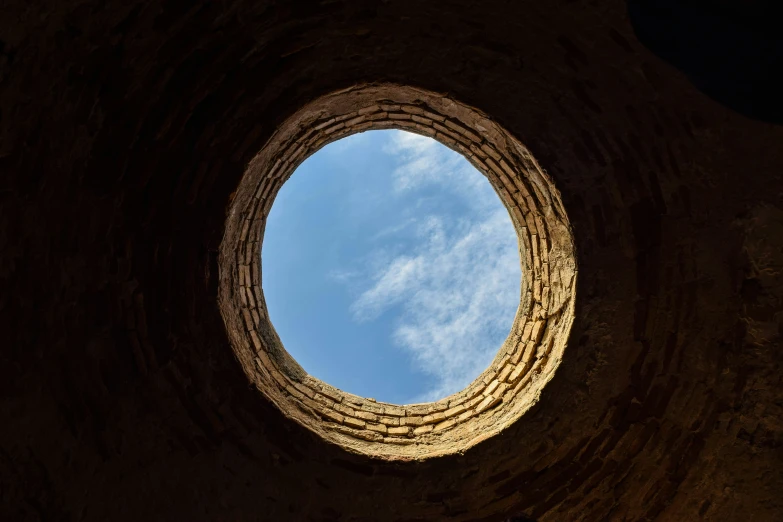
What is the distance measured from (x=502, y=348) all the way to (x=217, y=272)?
208cm

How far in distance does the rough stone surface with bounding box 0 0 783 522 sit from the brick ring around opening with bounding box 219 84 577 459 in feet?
0.46

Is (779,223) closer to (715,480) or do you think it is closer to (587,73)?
(587,73)

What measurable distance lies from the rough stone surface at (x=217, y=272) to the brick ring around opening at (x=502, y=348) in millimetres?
139

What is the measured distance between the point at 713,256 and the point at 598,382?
0.95 metres

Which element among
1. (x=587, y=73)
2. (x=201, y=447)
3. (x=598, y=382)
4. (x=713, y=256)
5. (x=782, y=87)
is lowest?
(x=201, y=447)

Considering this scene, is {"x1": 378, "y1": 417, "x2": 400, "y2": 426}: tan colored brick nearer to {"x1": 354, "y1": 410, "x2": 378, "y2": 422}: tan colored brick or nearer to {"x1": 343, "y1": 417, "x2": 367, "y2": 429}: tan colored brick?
{"x1": 354, "y1": 410, "x2": 378, "y2": 422}: tan colored brick

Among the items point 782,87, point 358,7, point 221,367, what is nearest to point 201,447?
point 221,367

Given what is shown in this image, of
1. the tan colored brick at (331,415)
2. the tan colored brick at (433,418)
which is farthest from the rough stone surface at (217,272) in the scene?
the tan colored brick at (433,418)

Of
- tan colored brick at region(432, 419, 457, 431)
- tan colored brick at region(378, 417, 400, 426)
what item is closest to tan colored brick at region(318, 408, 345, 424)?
tan colored brick at region(378, 417, 400, 426)

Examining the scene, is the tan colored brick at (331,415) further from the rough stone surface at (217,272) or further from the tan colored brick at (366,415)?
the rough stone surface at (217,272)

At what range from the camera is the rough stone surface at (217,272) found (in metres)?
2.72

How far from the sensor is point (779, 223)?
2779mm

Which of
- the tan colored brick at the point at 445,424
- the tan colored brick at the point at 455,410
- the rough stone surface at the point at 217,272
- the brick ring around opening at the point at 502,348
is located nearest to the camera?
the rough stone surface at the point at 217,272

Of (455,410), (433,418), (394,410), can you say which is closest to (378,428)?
(394,410)
